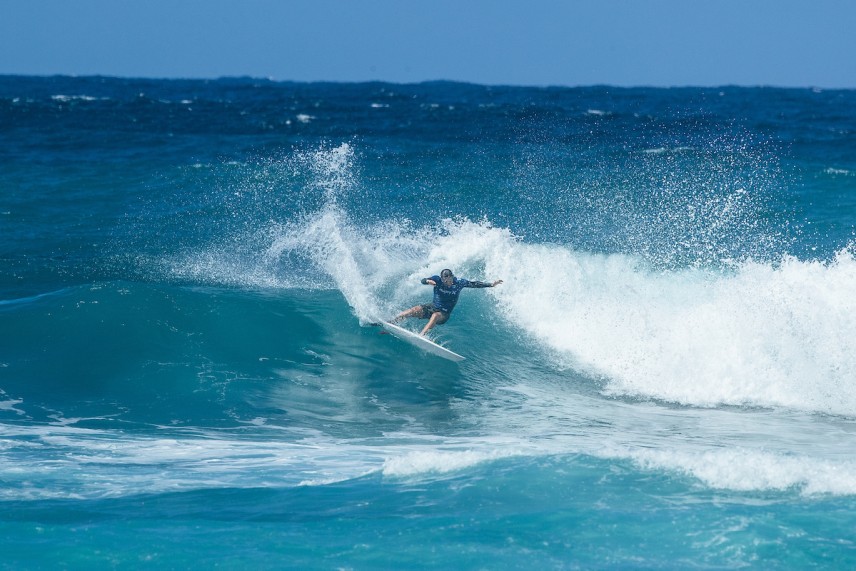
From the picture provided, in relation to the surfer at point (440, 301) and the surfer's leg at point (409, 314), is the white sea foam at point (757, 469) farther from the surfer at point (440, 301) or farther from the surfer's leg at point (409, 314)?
the surfer's leg at point (409, 314)

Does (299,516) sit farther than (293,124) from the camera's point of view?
No

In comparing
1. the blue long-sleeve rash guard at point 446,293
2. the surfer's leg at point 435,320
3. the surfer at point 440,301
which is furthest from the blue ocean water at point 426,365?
the blue long-sleeve rash guard at point 446,293

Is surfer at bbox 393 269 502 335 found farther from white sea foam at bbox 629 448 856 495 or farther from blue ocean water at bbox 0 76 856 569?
white sea foam at bbox 629 448 856 495

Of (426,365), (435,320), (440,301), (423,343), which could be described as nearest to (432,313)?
(435,320)

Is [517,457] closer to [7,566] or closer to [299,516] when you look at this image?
[299,516]

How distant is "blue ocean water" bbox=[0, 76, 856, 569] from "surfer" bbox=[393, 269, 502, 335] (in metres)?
Result: 0.64

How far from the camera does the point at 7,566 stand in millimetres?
6617

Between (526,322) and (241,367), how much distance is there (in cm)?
519

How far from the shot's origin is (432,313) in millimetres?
14367

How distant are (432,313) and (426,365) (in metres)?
1.13

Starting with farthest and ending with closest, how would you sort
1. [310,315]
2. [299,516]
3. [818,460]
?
[310,315], [818,460], [299,516]

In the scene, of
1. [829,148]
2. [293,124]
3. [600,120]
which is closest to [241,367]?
[829,148]

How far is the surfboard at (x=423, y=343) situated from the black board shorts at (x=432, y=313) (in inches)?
23.4

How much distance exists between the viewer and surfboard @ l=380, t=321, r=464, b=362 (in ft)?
44.8
